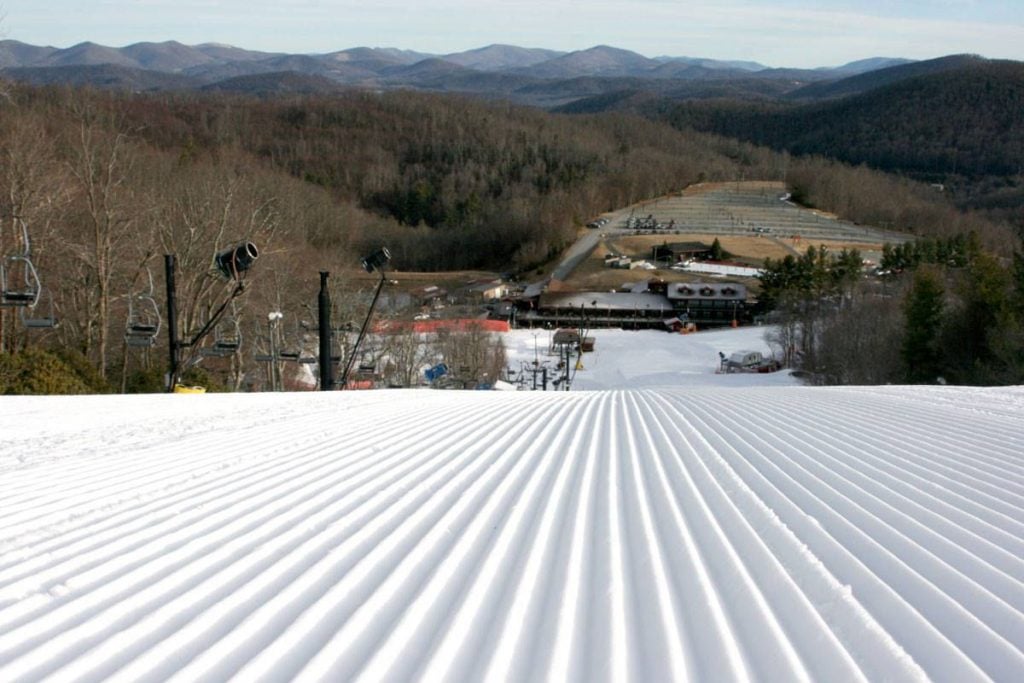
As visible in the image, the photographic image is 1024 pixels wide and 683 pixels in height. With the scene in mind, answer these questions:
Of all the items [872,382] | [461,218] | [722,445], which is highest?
[461,218]

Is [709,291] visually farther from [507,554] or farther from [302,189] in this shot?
[507,554]

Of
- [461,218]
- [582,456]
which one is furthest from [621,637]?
[461,218]

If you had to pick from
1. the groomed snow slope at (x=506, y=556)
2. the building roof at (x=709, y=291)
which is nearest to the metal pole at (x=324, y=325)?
the groomed snow slope at (x=506, y=556)

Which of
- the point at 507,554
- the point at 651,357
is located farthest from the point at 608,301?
the point at 507,554

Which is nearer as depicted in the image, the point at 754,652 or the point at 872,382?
the point at 754,652

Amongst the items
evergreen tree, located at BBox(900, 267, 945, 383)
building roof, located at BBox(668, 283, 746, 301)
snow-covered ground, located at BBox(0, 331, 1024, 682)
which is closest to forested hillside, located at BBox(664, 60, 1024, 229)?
building roof, located at BBox(668, 283, 746, 301)

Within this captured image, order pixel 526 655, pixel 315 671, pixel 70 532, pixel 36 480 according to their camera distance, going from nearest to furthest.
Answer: pixel 315 671 → pixel 526 655 → pixel 70 532 → pixel 36 480

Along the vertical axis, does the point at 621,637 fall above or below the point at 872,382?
above

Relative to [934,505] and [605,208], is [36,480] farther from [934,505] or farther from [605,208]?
[605,208]

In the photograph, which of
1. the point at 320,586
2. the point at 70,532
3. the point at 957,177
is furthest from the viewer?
the point at 957,177
